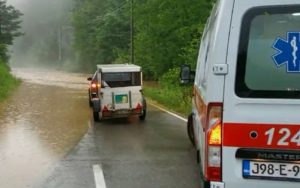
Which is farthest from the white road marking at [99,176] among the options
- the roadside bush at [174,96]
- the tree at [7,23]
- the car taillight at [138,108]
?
the tree at [7,23]

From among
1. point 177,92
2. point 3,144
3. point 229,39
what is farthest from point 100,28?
point 229,39

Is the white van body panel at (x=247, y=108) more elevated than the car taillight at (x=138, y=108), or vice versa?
the white van body panel at (x=247, y=108)

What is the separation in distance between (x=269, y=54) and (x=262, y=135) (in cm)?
67

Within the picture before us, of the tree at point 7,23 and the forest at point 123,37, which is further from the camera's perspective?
the tree at point 7,23

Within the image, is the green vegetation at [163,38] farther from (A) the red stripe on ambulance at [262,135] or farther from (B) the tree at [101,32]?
(A) the red stripe on ambulance at [262,135]

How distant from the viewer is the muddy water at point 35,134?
30.5 feet

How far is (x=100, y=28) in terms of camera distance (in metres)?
68.5

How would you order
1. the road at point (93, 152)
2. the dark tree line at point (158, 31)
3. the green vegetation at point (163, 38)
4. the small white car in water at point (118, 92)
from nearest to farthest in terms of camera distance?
the road at point (93, 152), the small white car in water at point (118, 92), the green vegetation at point (163, 38), the dark tree line at point (158, 31)

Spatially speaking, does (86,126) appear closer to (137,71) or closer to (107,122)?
(107,122)

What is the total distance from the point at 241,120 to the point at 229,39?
0.68m

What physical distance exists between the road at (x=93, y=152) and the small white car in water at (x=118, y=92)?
44cm

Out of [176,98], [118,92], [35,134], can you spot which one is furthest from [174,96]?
[35,134]

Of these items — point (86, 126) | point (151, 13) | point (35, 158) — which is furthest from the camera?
point (151, 13)

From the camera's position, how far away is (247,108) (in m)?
4.43
